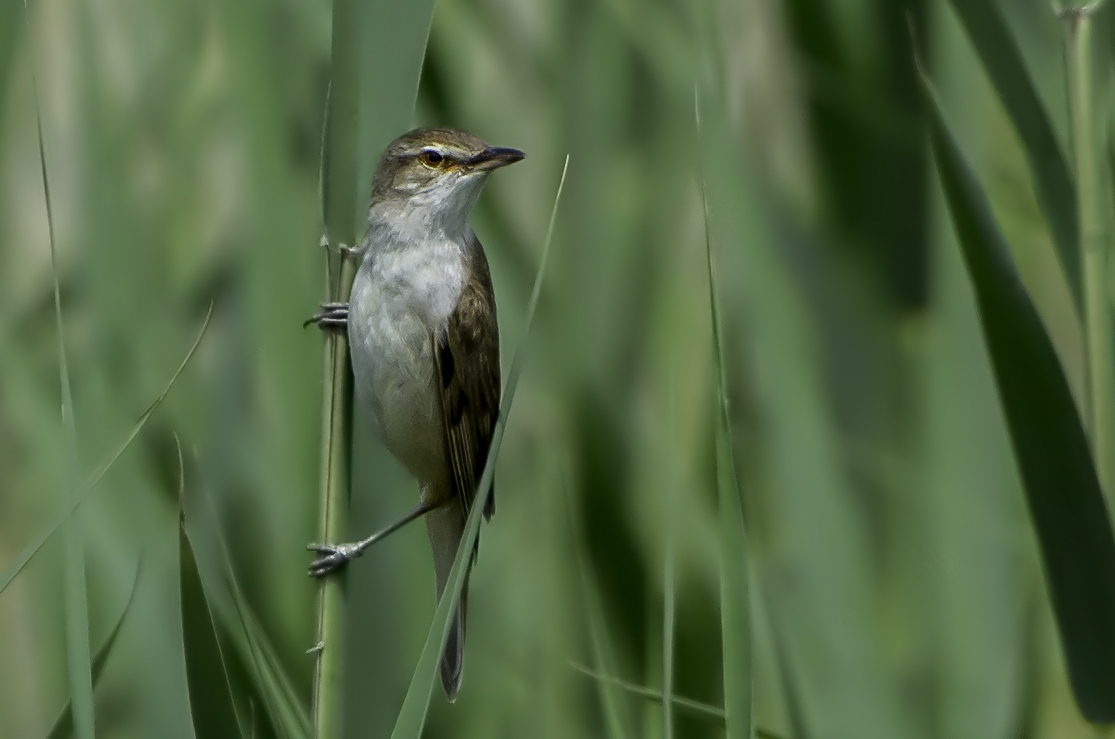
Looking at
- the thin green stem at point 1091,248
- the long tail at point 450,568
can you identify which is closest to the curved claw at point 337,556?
the long tail at point 450,568

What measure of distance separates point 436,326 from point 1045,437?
1.20 meters

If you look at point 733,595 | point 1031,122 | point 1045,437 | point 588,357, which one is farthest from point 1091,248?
point 588,357

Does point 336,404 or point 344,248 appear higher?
point 344,248

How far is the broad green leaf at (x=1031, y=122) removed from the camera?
4.50ft

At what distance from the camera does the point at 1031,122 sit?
1.40 m

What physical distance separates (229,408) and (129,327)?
0.66ft

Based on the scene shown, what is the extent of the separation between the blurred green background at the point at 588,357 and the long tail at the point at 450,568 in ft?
0.10

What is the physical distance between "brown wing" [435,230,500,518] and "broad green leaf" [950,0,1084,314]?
3.49ft

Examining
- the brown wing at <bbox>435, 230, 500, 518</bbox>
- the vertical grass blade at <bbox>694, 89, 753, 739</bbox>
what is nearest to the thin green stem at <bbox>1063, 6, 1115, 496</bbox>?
the vertical grass blade at <bbox>694, 89, 753, 739</bbox>

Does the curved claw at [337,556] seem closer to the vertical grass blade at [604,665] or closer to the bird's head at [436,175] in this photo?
the vertical grass blade at [604,665]

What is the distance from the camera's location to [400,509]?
1.67 metres

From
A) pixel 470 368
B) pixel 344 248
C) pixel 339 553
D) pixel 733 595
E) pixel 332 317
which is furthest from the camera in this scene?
pixel 470 368

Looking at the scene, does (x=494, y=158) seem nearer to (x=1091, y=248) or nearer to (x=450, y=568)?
(x=450, y=568)

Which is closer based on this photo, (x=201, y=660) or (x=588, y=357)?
(x=201, y=660)
